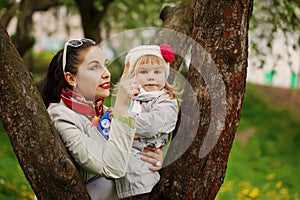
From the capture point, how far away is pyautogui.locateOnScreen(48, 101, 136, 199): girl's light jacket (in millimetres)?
2582

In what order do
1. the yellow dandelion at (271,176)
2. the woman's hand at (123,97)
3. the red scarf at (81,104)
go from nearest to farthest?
the woman's hand at (123,97)
the red scarf at (81,104)
the yellow dandelion at (271,176)

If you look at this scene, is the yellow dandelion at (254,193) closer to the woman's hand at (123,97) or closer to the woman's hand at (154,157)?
the woman's hand at (154,157)

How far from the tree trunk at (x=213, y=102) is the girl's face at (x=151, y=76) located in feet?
0.54

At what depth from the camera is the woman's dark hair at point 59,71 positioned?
2809 millimetres

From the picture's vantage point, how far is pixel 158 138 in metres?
2.78

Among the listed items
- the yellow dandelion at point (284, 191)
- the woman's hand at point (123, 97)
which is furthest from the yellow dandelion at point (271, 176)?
the woman's hand at point (123, 97)

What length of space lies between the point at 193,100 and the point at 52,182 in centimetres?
70

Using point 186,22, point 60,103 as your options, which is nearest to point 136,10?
point 186,22

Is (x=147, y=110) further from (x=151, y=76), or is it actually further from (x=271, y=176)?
(x=271, y=176)

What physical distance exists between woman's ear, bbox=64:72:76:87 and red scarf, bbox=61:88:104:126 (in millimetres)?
36

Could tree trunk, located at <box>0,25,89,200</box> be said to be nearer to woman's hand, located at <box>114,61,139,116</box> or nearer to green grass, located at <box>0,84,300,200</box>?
woman's hand, located at <box>114,61,139,116</box>

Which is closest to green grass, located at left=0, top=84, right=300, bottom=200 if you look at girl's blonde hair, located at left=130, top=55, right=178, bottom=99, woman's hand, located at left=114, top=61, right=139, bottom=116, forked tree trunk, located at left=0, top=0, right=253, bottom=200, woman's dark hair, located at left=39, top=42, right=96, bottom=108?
woman's dark hair, located at left=39, top=42, right=96, bottom=108

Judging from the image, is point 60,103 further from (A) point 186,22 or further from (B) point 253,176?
(B) point 253,176

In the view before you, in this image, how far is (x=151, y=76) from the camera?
8.83ft
